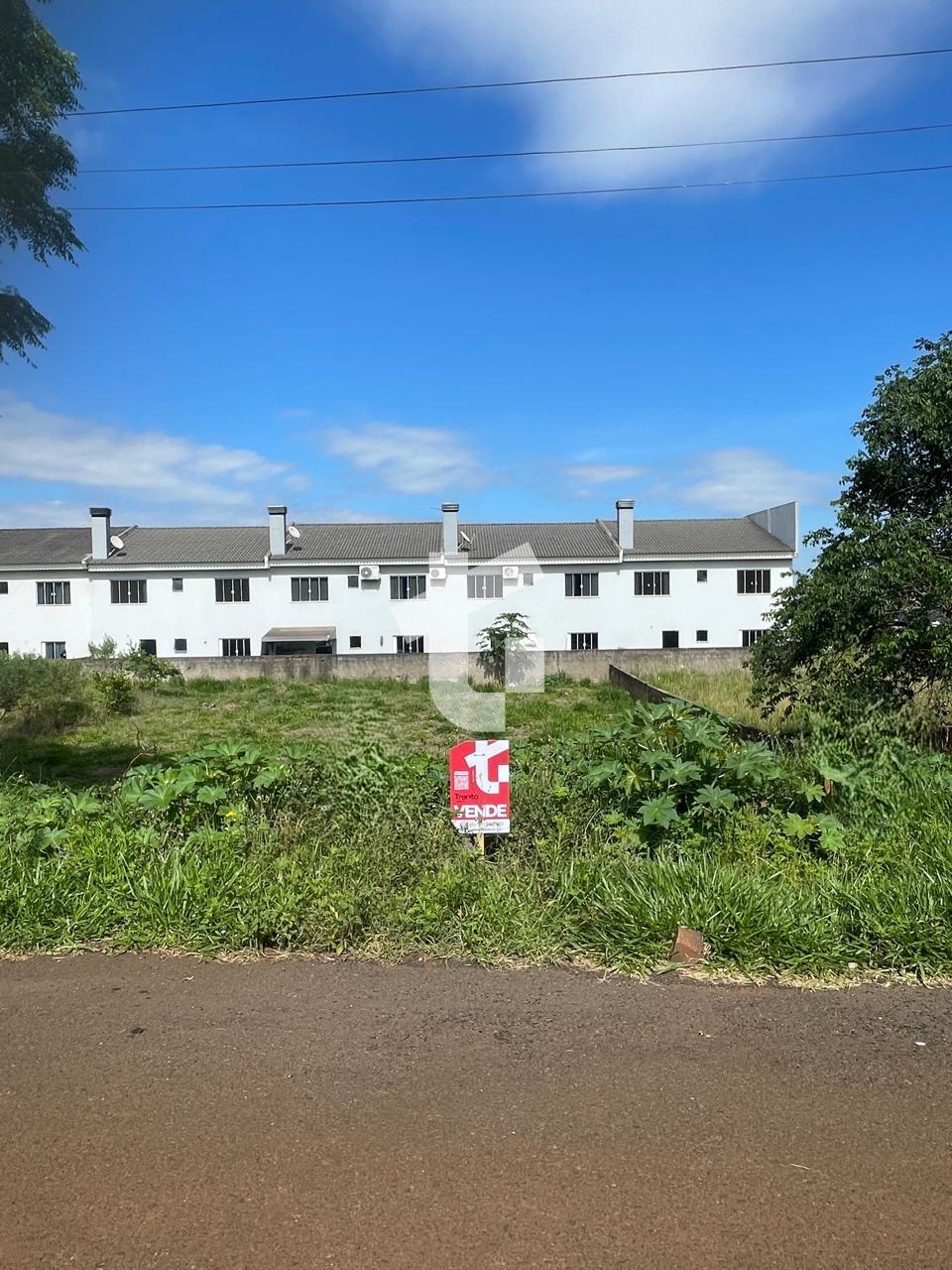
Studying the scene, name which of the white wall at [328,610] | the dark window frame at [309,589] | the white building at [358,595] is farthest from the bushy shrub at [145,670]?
the dark window frame at [309,589]

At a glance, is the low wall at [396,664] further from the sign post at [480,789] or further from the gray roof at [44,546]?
the sign post at [480,789]

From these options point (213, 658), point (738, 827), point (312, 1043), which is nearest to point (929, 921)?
point (738, 827)

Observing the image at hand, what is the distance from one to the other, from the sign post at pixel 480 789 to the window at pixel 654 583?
3367 cm

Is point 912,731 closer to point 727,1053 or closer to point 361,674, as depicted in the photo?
point 727,1053

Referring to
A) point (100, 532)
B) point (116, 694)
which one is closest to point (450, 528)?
point (100, 532)

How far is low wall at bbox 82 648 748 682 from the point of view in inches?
991

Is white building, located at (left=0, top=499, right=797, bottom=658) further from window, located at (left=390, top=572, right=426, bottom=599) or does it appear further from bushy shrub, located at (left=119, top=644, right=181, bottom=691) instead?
bushy shrub, located at (left=119, top=644, right=181, bottom=691)

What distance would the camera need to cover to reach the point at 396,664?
25531mm

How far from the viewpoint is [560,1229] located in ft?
6.15

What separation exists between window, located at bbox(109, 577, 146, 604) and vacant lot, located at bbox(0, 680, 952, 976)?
3383cm

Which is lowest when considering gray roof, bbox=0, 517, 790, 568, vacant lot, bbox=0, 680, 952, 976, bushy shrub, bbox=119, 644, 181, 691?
vacant lot, bbox=0, 680, 952, 976

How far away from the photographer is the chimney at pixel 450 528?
3772 centimetres

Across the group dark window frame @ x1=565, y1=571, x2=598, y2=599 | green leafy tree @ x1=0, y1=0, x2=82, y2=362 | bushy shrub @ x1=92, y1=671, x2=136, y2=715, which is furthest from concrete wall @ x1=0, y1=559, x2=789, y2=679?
green leafy tree @ x1=0, y1=0, x2=82, y2=362

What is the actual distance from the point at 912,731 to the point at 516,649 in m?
19.6
